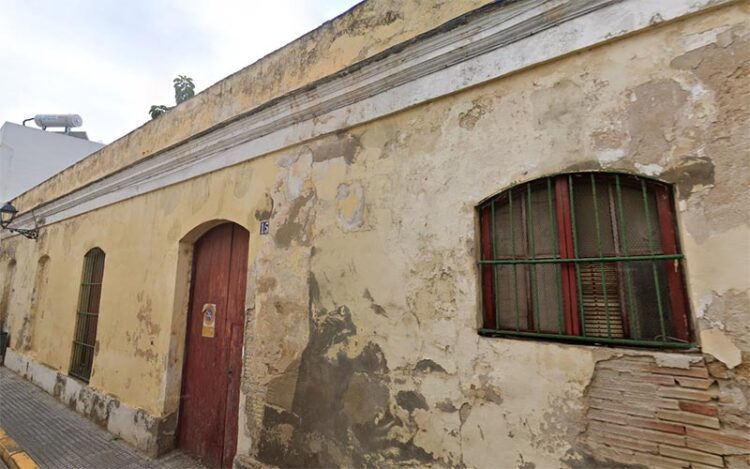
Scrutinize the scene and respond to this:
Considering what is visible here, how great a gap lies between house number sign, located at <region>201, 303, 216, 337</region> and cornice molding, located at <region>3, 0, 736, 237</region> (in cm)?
154

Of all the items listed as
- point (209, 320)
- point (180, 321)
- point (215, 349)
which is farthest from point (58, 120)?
point (215, 349)

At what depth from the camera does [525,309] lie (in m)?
2.22

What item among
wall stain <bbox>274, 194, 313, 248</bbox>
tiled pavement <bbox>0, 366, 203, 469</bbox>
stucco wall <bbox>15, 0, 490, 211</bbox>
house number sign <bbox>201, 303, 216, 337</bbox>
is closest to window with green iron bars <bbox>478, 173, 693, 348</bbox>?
stucco wall <bbox>15, 0, 490, 211</bbox>

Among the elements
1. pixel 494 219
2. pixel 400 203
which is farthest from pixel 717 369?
pixel 400 203

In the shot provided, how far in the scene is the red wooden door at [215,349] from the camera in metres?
3.93

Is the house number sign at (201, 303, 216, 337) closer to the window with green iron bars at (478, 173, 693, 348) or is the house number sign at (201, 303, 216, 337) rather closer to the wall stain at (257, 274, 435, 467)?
the wall stain at (257, 274, 435, 467)

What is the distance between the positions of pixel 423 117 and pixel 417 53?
465mm

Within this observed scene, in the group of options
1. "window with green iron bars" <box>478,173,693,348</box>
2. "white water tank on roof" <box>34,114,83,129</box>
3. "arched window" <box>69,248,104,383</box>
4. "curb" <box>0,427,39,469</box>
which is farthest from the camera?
"white water tank on roof" <box>34,114,83,129</box>

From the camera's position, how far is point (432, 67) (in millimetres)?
2688

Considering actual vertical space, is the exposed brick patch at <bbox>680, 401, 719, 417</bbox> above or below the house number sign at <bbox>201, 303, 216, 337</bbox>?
below

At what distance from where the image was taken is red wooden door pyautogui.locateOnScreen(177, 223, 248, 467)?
3932 mm

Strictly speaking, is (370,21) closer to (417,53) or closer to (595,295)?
(417,53)

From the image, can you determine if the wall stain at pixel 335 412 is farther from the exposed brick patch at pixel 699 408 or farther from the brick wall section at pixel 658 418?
the exposed brick patch at pixel 699 408

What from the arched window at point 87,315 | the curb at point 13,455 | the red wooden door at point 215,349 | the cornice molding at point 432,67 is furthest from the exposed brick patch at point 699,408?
the arched window at point 87,315
